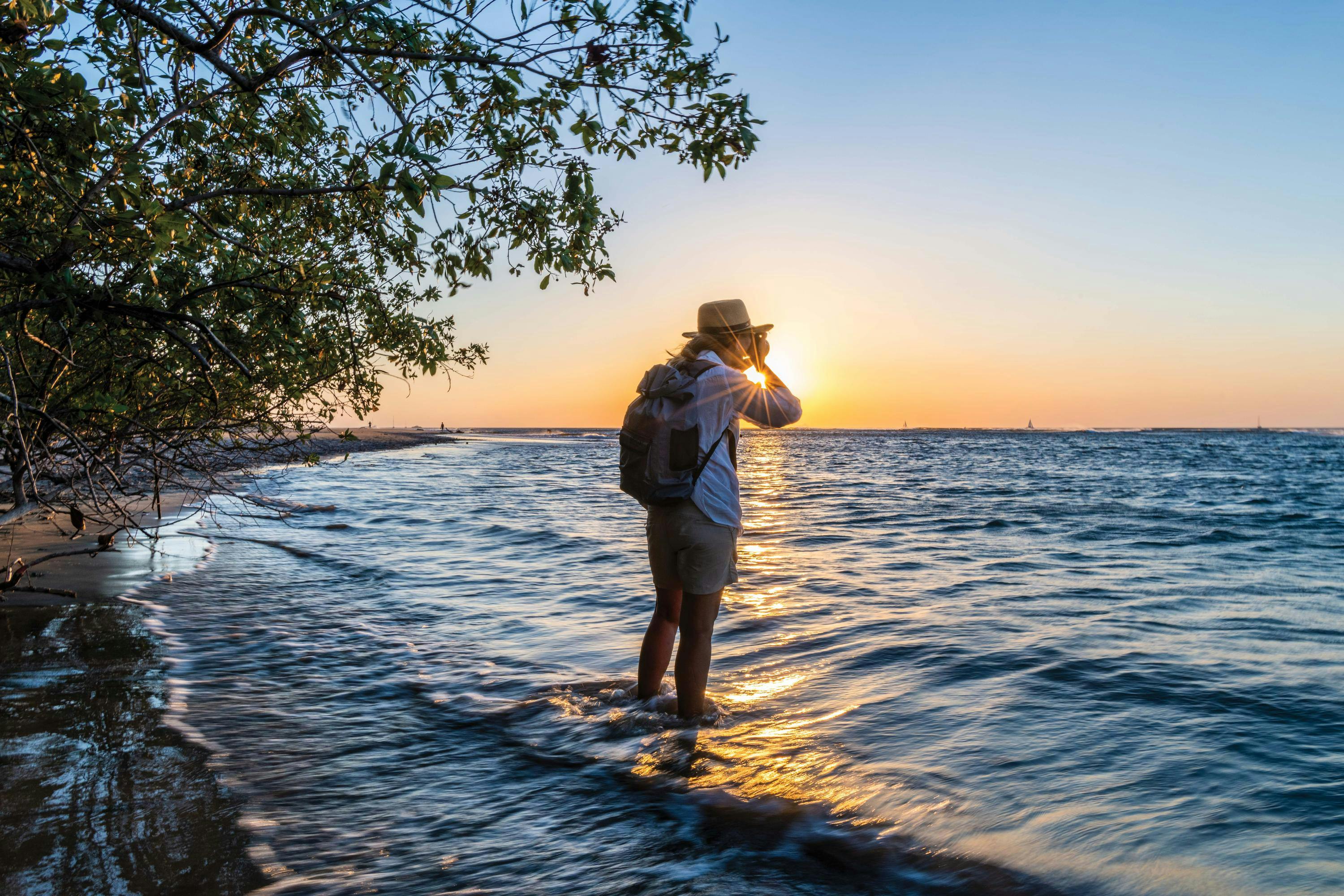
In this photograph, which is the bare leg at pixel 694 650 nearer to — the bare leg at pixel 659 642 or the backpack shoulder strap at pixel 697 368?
the bare leg at pixel 659 642

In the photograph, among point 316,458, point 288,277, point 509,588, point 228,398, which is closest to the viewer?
point 288,277

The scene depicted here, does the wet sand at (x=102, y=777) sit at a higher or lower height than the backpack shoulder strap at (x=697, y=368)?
lower

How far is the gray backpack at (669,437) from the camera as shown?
15.6 ft

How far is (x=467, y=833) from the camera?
4078 mm

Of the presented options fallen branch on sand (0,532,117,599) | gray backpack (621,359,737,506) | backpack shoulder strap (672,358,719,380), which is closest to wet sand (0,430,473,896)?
fallen branch on sand (0,532,117,599)

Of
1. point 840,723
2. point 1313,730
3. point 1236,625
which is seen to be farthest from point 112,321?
point 1236,625

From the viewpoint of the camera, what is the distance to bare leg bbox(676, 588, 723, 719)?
4895 mm

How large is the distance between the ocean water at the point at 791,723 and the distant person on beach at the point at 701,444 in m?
1.21

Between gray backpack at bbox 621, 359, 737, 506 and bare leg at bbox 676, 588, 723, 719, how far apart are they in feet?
2.12

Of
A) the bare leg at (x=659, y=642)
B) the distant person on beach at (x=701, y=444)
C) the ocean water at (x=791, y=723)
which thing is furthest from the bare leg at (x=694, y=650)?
the ocean water at (x=791, y=723)

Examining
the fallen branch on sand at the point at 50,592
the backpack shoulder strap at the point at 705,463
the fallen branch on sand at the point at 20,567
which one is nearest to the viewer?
the backpack shoulder strap at the point at 705,463

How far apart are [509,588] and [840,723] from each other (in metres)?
6.47

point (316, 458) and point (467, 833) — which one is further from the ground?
point (316, 458)

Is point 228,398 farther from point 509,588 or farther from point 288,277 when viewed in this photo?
point 509,588
